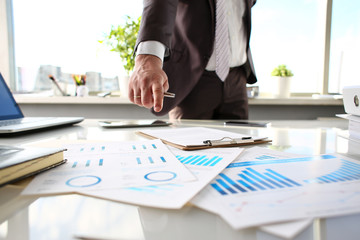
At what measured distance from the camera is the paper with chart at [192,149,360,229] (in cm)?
24

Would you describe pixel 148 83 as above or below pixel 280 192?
above

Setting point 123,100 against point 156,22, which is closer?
point 156,22

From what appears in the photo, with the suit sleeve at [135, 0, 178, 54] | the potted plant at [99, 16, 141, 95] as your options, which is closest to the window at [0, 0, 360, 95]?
the potted plant at [99, 16, 141, 95]

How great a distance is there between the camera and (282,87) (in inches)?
79.1

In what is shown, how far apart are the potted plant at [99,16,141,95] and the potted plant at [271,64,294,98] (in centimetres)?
109

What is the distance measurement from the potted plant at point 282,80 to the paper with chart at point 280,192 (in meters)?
1.70

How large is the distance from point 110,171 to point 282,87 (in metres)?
1.88

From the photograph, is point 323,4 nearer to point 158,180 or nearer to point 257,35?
point 257,35

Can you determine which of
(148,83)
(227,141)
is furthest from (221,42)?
(227,141)

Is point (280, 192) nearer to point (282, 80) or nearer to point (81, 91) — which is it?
point (282, 80)

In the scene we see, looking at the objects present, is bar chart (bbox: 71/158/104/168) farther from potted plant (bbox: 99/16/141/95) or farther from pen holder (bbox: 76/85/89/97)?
pen holder (bbox: 76/85/89/97)

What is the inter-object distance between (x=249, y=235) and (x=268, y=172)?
161mm

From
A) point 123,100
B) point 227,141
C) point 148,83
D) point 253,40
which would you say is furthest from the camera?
point 253,40

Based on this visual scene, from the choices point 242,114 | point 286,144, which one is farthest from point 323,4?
point 286,144
